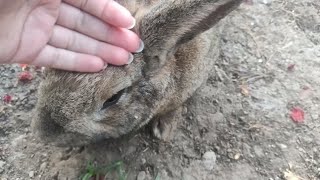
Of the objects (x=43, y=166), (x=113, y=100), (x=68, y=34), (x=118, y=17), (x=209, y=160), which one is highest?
(x=118, y=17)

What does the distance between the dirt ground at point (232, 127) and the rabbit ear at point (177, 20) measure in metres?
0.85

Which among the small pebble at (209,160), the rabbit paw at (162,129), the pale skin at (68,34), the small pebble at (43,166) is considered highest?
the pale skin at (68,34)

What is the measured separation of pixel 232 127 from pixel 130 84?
→ 100 cm

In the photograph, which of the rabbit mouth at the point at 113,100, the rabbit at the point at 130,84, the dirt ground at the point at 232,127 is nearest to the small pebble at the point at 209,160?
the dirt ground at the point at 232,127

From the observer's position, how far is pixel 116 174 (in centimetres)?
342

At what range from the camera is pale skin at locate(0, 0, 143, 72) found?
2787 mm

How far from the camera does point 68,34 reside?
116 inches

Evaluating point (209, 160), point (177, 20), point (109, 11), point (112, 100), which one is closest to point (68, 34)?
point (109, 11)

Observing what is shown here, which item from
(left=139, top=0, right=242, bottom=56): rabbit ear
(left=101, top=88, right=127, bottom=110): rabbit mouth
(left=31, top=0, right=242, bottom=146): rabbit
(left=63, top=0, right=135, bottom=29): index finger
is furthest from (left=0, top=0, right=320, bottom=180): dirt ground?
(left=63, top=0, right=135, bottom=29): index finger

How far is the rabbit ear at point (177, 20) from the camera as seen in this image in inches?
106

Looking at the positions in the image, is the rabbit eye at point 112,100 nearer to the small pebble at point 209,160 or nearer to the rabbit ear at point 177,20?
the rabbit ear at point 177,20

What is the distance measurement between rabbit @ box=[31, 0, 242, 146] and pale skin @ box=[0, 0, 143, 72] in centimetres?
7

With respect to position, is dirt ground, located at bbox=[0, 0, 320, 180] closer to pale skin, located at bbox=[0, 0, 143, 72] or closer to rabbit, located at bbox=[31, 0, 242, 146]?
rabbit, located at bbox=[31, 0, 242, 146]

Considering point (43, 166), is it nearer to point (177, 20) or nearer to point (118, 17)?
point (118, 17)
